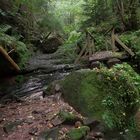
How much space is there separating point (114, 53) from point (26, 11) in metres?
12.8

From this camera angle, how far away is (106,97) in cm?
766

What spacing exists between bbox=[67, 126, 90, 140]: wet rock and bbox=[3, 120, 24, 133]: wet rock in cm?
162

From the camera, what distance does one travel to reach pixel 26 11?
80.2ft

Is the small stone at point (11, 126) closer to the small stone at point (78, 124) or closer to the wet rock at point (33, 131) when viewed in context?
the wet rock at point (33, 131)

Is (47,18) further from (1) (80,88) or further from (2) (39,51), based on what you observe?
(1) (80,88)

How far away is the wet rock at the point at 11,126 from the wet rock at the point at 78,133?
5.33 ft

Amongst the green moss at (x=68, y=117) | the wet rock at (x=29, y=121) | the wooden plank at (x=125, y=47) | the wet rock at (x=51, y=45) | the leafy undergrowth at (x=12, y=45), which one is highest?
the leafy undergrowth at (x=12, y=45)

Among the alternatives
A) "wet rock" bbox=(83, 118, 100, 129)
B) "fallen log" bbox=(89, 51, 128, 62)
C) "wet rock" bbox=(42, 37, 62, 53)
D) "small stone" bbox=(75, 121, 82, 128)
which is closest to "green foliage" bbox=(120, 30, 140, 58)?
"fallen log" bbox=(89, 51, 128, 62)

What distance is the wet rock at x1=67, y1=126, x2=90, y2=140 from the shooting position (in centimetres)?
625

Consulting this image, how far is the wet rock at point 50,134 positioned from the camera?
252 inches

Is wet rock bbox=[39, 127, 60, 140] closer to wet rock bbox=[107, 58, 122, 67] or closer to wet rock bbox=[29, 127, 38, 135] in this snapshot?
wet rock bbox=[29, 127, 38, 135]

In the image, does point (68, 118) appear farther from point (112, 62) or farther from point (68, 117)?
point (112, 62)

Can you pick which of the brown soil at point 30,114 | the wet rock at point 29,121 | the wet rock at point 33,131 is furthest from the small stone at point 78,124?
the wet rock at point 29,121

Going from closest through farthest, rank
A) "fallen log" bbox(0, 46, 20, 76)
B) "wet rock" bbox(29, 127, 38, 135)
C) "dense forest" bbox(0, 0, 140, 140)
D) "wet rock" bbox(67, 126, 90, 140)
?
"wet rock" bbox(67, 126, 90, 140), "wet rock" bbox(29, 127, 38, 135), "dense forest" bbox(0, 0, 140, 140), "fallen log" bbox(0, 46, 20, 76)
